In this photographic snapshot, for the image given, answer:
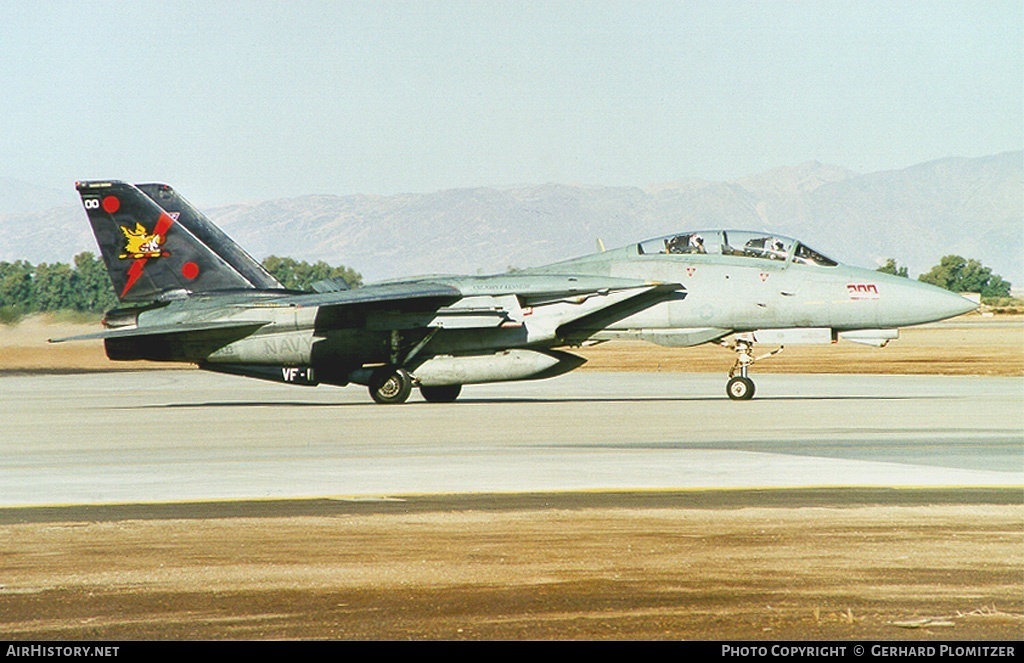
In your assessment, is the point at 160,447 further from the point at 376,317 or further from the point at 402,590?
the point at 402,590

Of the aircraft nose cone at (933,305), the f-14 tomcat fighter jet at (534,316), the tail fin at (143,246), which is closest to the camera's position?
the aircraft nose cone at (933,305)

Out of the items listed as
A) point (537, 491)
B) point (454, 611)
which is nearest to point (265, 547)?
point (454, 611)

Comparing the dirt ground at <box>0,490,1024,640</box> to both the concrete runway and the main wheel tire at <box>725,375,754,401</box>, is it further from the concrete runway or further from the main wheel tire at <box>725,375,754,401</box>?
the main wheel tire at <box>725,375,754,401</box>

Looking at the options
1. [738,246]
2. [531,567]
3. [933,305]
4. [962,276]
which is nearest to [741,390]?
[738,246]

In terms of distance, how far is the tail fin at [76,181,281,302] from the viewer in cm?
2452

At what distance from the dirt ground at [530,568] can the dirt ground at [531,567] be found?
0.02 meters

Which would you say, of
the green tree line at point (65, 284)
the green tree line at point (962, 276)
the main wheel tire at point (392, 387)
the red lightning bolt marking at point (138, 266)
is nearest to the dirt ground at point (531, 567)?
the main wheel tire at point (392, 387)

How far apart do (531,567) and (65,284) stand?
232 feet

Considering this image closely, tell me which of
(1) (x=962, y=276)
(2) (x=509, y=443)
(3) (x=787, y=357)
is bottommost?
(3) (x=787, y=357)

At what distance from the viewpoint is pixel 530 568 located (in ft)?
24.8

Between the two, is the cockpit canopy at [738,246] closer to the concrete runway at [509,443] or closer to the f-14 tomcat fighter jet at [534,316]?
the f-14 tomcat fighter jet at [534,316]

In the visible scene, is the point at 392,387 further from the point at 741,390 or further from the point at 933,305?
the point at 933,305

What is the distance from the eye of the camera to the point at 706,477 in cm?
1179

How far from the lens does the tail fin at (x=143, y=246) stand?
2452cm
